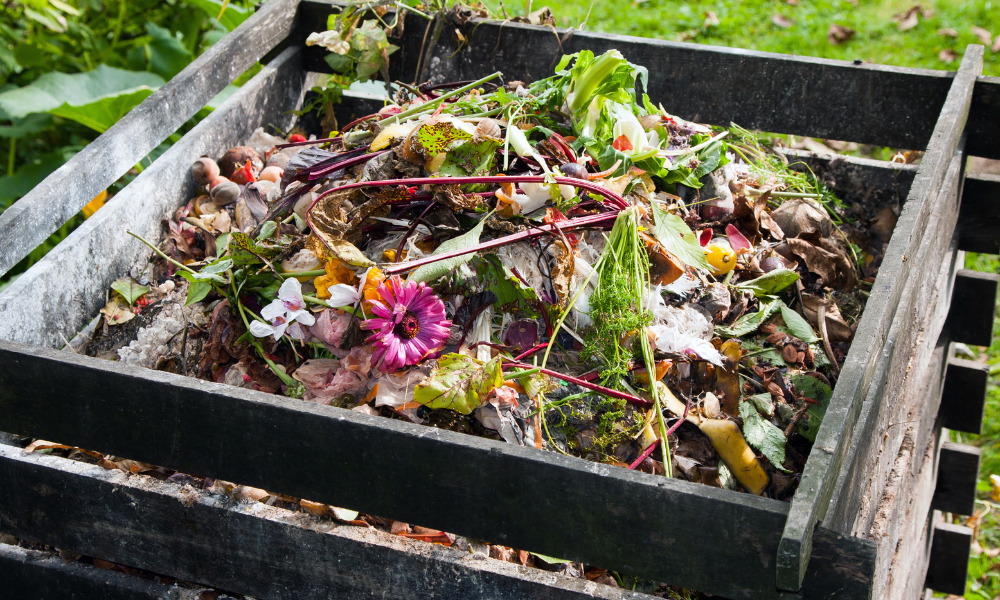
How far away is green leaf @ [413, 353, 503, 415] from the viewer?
1473 millimetres

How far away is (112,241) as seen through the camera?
2150mm

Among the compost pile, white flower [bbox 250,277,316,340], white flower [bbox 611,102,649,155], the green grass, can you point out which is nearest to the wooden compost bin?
the compost pile

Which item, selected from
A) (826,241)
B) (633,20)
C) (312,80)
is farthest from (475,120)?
(633,20)

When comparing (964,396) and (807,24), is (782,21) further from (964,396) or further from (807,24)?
(964,396)

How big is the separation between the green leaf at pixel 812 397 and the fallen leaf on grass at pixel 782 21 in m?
3.88

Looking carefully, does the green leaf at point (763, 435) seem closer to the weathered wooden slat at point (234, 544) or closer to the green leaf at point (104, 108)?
the weathered wooden slat at point (234, 544)

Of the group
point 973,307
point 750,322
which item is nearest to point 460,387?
point 750,322

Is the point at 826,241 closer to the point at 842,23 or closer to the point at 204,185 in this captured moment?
the point at 204,185

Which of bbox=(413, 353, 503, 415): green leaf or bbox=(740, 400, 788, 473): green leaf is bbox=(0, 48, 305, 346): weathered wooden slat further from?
bbox=(740, 400, 788, 473): green leaf

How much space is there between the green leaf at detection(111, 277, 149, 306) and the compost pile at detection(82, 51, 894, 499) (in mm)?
69

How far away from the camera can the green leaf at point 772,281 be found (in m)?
1.96

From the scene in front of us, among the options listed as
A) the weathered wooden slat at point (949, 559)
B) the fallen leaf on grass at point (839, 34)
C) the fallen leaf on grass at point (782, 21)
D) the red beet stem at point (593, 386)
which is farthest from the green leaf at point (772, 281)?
the fallen leaf on grass at point (782, 21)

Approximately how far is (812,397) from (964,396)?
1.60 m

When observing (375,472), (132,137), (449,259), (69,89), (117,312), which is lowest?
(117,312)
